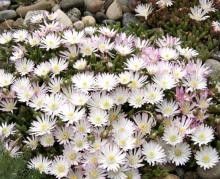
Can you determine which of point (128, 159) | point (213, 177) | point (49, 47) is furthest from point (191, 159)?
point (49, 47)

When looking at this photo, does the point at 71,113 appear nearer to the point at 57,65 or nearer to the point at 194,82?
the point at 57,65

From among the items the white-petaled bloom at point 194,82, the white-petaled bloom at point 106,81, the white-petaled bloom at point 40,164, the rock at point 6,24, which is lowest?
the white-petaled bloom at point 40,164

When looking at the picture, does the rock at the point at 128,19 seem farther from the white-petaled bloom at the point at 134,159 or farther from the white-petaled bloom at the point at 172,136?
the white-petaled bloom at the point at 134,159

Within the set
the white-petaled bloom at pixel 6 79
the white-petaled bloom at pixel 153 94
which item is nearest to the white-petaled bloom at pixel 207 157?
the white-petaled bloom at pixel 153 94

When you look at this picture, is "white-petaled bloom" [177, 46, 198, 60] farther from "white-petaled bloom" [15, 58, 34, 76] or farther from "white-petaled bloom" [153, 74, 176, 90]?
"white-petaled bloom" [15, 58, 34, 76]

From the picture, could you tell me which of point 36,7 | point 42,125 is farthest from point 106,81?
point 36,7

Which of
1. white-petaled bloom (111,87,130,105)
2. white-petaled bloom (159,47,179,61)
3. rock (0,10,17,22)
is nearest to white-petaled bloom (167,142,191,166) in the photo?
white-petaled bloom (111,87,130,105)
